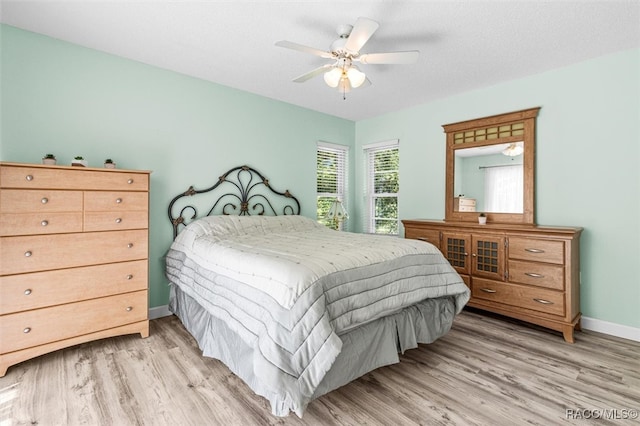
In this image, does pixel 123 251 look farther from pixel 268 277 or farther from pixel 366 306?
pixel 366 306

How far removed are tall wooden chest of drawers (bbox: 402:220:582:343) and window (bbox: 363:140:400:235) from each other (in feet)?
4.32

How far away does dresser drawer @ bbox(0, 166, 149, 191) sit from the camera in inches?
86.4

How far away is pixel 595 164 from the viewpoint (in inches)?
120

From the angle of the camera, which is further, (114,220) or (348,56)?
(114,220)

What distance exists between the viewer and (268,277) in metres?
1.90

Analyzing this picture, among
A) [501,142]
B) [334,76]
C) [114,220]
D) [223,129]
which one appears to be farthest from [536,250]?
[114,220]

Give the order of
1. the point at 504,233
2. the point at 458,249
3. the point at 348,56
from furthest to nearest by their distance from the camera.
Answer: the point at 458,249
the point at 504,233
the point at 348,56

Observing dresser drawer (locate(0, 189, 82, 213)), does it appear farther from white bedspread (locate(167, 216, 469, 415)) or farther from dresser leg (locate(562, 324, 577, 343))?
dresser leg (locate(562, 324, 577, 343))

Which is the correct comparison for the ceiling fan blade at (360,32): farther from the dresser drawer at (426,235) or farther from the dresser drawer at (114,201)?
the dresser drawer at (426,235)

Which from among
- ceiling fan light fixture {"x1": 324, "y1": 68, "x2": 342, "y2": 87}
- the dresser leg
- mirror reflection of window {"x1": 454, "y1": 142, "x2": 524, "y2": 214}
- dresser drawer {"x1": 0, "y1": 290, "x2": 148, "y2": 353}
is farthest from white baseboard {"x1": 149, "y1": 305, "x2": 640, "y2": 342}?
ceiling fan light fixture {"x1": 324, "y1": 68, "x2": 342, "y2": 87}

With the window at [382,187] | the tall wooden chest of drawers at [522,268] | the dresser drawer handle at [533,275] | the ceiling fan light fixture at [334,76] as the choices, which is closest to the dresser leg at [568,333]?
the tall wooden chest of drawers at [522,268]

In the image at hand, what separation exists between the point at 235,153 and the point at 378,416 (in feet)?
10.5

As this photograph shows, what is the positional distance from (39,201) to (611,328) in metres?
5.02

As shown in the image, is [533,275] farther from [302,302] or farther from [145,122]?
[145,122]
